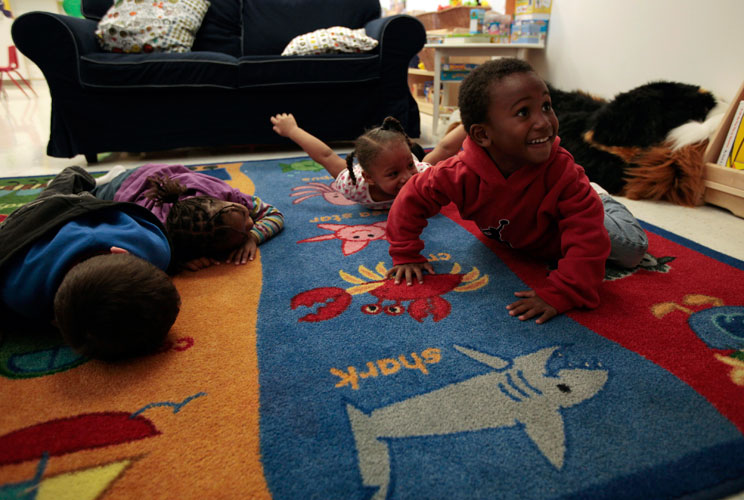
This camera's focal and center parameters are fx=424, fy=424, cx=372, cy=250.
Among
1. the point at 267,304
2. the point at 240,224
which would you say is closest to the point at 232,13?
the point at 240,224

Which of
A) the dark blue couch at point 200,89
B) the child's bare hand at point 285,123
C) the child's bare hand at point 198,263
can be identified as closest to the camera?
the child's bare hand at point 198,263

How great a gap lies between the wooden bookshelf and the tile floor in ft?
0.12

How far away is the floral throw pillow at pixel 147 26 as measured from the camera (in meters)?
2.37

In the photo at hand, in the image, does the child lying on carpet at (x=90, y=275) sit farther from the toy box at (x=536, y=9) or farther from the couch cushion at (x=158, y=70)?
the toy box at (x=536, y=9)

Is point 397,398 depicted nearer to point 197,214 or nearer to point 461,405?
point 461,405

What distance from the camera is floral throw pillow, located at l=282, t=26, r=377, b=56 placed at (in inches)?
97.7

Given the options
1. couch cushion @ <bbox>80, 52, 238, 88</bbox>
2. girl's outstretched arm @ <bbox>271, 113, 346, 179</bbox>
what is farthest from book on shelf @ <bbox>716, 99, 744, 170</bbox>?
couch cushion @ <bbox>80, 52, 238, 88</bbox>

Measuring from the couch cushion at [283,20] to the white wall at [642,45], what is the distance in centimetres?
145

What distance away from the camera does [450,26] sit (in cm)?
329

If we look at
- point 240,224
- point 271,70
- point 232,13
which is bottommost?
point 240,224

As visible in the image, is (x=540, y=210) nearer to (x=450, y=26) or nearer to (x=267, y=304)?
(x=267, y=304)

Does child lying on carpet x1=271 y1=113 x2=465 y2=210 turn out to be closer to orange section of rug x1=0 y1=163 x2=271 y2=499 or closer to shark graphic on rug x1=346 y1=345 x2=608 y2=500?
orange section of rug x1=0 y1=163 x2=271 y2=499

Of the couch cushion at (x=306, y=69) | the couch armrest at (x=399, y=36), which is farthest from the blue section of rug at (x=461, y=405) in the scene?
the couch armrest at (x=399, y=36)

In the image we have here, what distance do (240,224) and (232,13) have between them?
2379mm
